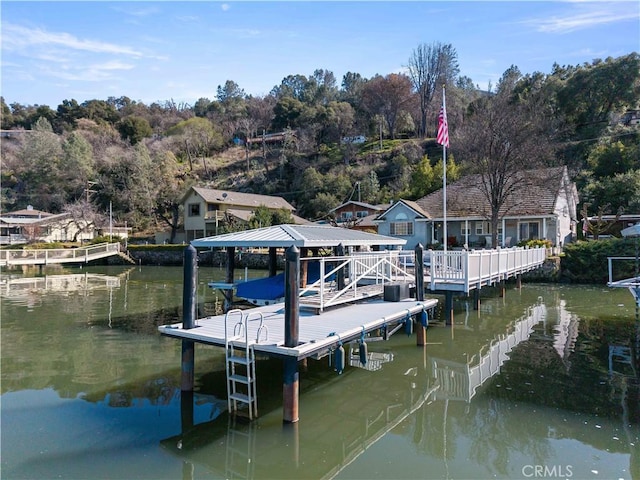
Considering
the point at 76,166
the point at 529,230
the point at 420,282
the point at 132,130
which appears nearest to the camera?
the point at 420,282

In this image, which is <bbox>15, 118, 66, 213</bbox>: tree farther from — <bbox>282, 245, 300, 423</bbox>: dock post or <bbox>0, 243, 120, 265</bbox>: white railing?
<bbox>282, 245, 300, 423</bbox>: dock post

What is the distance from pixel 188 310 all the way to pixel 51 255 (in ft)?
108

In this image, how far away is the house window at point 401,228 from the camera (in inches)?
1346

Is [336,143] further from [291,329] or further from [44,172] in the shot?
[291,329]

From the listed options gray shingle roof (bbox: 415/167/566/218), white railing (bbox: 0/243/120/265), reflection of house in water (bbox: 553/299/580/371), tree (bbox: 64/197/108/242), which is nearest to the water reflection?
reflection of house in water (bbox: 553/299/580/371)

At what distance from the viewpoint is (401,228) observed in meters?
34.6

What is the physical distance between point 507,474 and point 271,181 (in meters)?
62.7

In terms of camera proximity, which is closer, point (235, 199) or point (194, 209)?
point (194, 209)

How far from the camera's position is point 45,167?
2250 inches

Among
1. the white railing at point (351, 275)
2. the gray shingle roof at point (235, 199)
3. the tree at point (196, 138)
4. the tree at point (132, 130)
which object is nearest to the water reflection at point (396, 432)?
Result: the white railing at point (351, 275)

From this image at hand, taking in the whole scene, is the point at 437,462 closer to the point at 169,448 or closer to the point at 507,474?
the point at 507,474

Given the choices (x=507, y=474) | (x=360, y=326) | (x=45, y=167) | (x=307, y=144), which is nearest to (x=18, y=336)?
(x=360, y=326)

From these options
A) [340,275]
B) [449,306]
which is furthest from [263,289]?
[449,306]

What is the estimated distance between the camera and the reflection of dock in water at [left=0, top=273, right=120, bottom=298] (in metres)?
25.3
